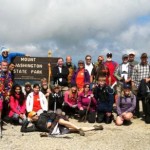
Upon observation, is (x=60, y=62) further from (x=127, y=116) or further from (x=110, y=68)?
(x=127, y=116)

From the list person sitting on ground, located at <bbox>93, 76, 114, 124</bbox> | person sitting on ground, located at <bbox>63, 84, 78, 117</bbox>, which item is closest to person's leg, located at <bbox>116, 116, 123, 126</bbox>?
person sitting on ground, located at <bbox>93, 76, 114, 124</bbox>

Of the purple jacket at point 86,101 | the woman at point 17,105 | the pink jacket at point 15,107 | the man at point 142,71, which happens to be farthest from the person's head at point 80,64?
the pink jacket at point 15,107

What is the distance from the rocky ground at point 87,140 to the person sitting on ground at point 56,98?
2.22 meters

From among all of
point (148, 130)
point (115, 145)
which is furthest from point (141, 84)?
point (115, 145)

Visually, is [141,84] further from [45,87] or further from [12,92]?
[12,92]

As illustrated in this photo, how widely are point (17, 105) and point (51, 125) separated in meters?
2.21

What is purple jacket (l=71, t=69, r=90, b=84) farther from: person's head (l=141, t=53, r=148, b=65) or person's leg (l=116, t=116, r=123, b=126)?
person's head (l=141, t=53, r=148, b=65)

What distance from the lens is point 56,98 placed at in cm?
1334

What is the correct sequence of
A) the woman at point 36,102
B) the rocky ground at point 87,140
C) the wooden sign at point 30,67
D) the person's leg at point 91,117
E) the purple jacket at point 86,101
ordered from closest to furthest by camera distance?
1. the rocky ground at point 87,140
2. the woman at point 36,102
3. the person's leg at point 91,117
4. the purple jacket at point 86,101
5. the wooden sign at point 30,67

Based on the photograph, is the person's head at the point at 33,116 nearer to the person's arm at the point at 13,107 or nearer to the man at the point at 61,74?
the person's arm at the point at 13,107

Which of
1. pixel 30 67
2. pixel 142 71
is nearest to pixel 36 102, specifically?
pixel 30 67

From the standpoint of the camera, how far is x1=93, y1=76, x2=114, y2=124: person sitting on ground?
12.7m

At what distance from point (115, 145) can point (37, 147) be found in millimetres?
2101

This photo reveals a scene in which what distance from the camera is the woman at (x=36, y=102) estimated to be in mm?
12023
